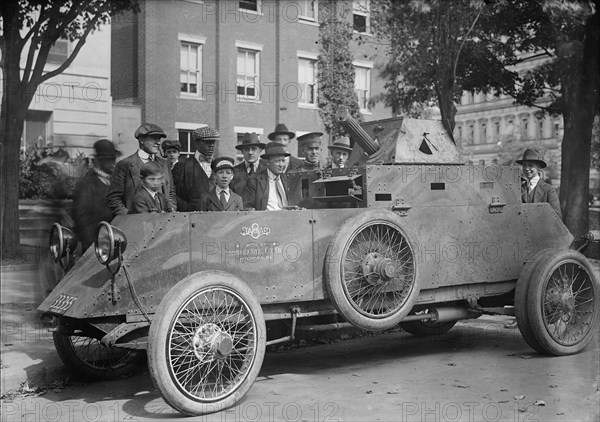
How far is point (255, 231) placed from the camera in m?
6.13

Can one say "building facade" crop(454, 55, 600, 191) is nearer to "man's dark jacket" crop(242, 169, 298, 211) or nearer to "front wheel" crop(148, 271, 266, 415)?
"man's dark jacket" crop(242, 169, 298, 211)

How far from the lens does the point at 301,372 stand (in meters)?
7.05

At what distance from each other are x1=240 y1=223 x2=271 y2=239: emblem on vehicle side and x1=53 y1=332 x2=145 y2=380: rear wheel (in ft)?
5.32

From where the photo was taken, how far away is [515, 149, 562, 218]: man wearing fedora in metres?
8.72

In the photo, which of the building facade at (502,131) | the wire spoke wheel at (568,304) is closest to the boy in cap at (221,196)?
the wire spoke wheel at (568,304)

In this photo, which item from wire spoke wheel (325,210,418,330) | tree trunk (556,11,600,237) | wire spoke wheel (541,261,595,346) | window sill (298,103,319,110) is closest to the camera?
wire spoke wheel (325,210,418,330)

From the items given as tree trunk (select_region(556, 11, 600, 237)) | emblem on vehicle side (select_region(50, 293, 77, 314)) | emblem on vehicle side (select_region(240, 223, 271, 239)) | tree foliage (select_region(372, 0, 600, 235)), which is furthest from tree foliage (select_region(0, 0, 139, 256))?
tree trunk (select_region(556, 11, 600, 237))

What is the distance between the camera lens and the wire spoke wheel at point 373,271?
248 inches

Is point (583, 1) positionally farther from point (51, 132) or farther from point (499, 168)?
point (51, 132)

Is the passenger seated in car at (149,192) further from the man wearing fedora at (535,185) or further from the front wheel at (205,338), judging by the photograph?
the man wearing fedora at (535,185)

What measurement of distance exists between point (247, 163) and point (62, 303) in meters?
3.30

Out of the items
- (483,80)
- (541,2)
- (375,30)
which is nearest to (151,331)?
(541,2)

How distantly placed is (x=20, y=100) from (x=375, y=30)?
1064 centimetres

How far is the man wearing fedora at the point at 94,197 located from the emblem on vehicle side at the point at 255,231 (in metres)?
2.50
